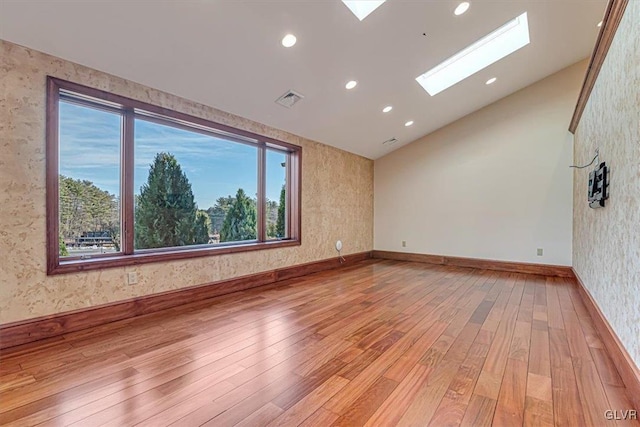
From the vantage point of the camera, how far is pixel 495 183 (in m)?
5.35

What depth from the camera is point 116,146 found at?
2.92 meters

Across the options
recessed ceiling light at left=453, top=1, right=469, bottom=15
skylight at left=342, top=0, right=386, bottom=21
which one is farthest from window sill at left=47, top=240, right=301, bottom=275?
recessed ceiling light at left=453, top=1, right=469, bottom=15

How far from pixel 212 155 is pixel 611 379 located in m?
4.07

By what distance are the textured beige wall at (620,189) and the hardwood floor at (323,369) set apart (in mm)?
366

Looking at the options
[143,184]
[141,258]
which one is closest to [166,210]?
[143,184]

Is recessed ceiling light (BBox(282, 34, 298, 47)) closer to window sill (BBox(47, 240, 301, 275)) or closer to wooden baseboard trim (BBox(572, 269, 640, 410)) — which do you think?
window sill (BBox(47, 240, 301, 275))

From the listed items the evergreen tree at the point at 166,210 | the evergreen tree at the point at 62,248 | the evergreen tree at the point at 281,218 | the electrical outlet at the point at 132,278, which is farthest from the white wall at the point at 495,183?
the evergreen tree at the point at 62,248

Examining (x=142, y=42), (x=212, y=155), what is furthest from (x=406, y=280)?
(x=142, y=42)

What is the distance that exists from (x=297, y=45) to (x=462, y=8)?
164 cm

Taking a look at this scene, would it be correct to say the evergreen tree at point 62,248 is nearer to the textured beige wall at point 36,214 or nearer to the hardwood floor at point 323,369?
the textured beige wall at point 36,214

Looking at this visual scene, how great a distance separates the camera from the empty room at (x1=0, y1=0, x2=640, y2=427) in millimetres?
1702

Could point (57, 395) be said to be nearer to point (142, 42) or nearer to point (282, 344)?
point (282, 344)

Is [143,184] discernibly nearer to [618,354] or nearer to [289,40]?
[289,40]

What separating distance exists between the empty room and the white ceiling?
0.9 inches
